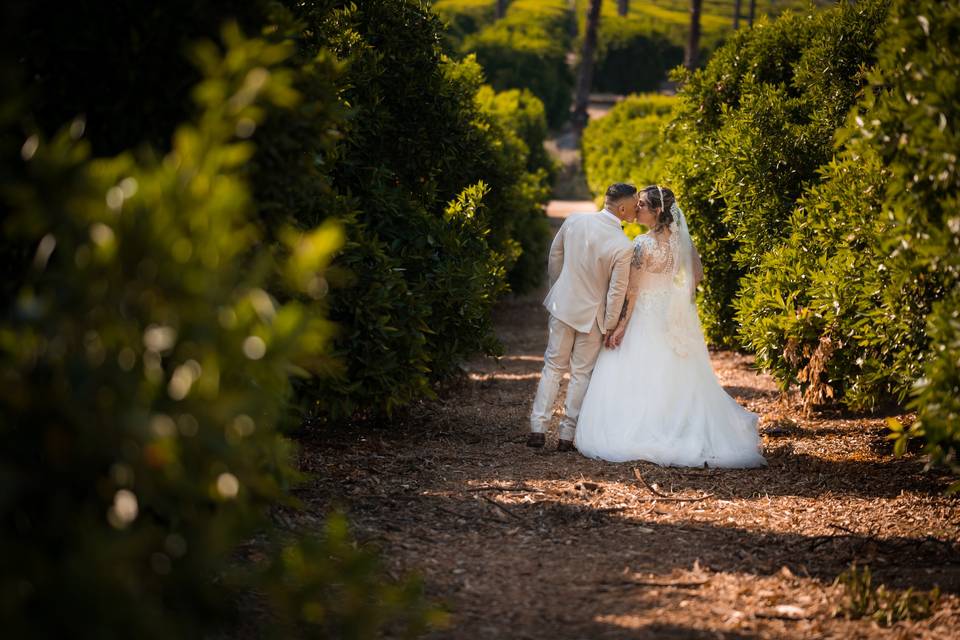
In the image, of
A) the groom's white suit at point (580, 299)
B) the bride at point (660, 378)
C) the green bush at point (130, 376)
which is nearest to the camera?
the green bush at point (130, 376)

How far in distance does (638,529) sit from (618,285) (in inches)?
85.4

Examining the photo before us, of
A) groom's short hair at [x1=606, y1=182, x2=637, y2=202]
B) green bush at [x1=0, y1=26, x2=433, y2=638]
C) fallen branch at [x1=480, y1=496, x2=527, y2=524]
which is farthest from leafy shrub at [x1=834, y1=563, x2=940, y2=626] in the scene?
groom's short hair at [x1=606, y1=182, x2=637, y2=202]

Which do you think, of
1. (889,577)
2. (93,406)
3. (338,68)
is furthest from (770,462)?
(93,406)

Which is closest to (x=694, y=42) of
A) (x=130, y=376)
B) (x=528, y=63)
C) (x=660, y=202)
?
(x=528, y=63)

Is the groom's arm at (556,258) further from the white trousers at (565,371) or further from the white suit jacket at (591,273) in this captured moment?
the white trousers at (565,371)

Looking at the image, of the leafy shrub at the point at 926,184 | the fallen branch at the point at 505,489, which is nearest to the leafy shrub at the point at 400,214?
the fallen branch at the point at 505,489

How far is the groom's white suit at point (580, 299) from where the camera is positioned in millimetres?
6738

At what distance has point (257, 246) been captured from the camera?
358cm

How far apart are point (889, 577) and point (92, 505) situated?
3.80 meters

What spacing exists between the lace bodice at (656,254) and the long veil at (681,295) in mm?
22

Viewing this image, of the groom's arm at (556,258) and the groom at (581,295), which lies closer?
the groom at (581,295)

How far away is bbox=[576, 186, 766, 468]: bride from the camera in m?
6.64

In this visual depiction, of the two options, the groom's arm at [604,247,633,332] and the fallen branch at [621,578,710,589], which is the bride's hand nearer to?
the groom's arm at [604,247,633,332]

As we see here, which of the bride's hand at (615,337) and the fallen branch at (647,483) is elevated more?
the bride's hand at (615,337)
